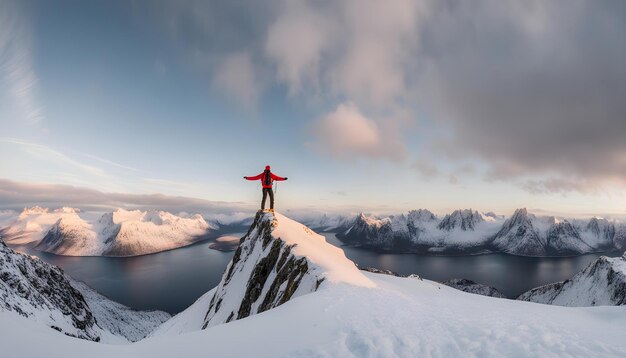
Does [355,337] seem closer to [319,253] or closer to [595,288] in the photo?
[319,253]

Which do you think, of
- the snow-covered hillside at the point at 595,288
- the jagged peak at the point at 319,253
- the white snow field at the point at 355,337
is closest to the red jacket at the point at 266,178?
the jagged peak at the point at 319,253

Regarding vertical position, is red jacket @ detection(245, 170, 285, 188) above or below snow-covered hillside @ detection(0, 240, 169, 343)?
above

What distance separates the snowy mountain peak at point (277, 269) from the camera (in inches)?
912

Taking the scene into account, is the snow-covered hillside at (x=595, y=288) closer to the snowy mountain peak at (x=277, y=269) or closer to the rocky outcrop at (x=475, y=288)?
the rocky outcrop at (x=475, y=288)

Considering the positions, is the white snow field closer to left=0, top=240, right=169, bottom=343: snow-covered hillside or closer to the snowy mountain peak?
the snowy mountain peak

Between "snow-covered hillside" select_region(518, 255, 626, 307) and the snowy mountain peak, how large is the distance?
131m

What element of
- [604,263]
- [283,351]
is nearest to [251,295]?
[283,351]

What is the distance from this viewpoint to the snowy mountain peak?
76.0 ft

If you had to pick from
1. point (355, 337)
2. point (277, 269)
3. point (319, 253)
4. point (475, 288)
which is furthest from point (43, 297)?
point (475, 288)

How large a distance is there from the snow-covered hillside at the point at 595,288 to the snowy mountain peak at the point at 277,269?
431 feet

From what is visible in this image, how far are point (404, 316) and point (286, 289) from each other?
17.1m

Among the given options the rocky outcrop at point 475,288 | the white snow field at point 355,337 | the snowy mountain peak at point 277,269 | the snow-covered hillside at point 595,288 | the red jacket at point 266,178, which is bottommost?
Result: the rocky outcrop at point 475,288

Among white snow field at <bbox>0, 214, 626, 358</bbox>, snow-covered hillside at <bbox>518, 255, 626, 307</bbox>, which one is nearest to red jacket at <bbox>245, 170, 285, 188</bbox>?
white snow field at <bbox>0, 214, 626, 358</bbox>

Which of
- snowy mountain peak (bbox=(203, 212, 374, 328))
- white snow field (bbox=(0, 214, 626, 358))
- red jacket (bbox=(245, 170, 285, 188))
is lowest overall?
snowy mountain peak (bbox=(203, 212, 374, 328))
